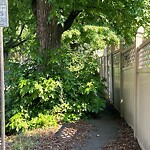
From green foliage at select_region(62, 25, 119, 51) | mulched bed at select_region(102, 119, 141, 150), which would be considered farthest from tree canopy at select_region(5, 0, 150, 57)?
mulched bed at select_region(102, 119, 141, 150)

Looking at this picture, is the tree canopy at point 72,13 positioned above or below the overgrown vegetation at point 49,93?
above

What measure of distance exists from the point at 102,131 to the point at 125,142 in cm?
93

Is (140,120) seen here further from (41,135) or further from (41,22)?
(41,22)

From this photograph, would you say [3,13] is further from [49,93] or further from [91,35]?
[91,35]

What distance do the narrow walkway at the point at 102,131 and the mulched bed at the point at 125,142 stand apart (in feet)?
0.39

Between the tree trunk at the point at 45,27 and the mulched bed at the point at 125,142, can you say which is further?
the tree trunk at the point at 45,27

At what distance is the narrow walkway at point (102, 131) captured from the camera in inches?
220

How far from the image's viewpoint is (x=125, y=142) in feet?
18.4

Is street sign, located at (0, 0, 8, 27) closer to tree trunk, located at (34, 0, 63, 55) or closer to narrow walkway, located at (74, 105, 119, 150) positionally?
narrow walkway, located at (74, 105, 119, 150)

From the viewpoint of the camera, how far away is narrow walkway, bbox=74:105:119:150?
558 cm

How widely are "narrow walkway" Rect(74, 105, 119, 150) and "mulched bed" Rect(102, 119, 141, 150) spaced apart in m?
0.12

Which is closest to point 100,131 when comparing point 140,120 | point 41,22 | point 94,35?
point 140,120

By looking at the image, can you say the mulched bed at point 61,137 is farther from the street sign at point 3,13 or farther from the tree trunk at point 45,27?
the street sign at point 3,13

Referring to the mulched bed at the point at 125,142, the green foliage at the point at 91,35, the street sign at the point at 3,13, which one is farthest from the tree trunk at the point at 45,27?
the street sign at the point at 3,13
